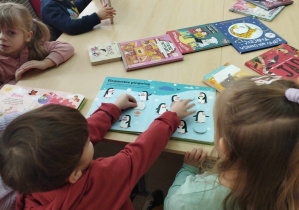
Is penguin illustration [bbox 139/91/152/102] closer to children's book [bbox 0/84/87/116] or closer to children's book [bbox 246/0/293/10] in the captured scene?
children's book [bbox 0/84/87/116]

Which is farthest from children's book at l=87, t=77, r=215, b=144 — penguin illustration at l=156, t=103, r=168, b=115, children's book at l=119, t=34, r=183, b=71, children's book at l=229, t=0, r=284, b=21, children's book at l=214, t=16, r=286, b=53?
children's book at l=229, t=0, r=284, b=21

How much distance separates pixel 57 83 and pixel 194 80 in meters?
0.57

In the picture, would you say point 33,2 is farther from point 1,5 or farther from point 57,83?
point 57,83

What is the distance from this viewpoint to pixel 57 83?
1077 mm

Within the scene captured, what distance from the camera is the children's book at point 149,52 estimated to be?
111 centimetres

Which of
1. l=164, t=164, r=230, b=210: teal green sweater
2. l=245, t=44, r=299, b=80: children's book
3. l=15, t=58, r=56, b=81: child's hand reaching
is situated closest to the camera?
l=164, t=164, r=230, b=210: teal green sweater

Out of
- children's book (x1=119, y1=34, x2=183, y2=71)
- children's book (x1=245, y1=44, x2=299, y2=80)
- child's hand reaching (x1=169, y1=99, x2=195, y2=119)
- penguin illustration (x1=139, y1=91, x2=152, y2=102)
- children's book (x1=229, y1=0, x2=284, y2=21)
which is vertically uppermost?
children's book (x1=229, y1=0, x2=284, y2=21)

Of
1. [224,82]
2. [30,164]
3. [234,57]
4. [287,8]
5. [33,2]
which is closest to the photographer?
[30,164]

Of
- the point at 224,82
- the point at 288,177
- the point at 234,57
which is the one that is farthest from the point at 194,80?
the point at 288,177

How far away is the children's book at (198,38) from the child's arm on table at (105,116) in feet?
1.33

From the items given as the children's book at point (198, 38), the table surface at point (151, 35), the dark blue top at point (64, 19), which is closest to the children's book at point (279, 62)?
the table surface at point (151, 35)

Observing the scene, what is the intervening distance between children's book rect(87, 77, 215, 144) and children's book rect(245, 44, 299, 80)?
0.25 metres

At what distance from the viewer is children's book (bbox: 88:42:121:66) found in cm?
115

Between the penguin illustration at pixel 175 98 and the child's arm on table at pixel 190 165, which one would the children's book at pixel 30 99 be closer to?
the penguin illustration at pixel 175 98
